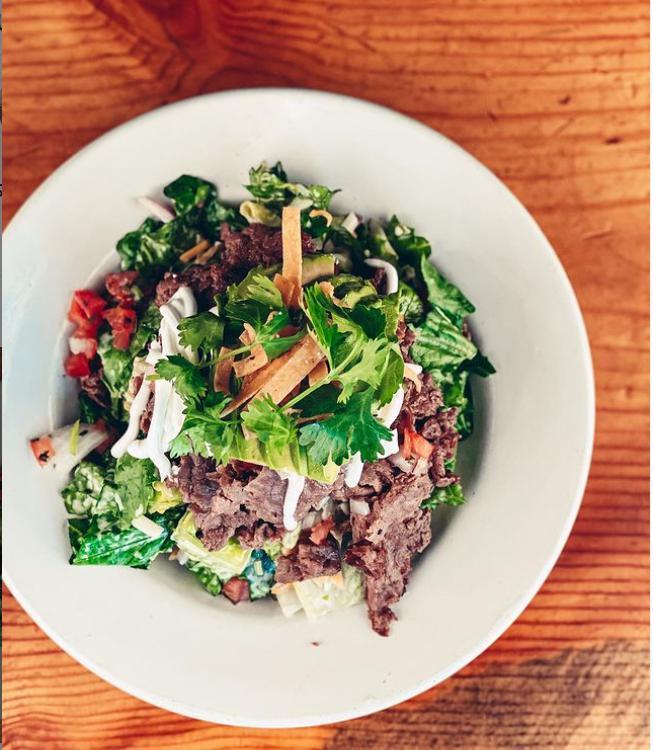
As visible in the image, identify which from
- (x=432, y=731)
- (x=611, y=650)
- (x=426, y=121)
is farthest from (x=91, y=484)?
(x=611, y=650)

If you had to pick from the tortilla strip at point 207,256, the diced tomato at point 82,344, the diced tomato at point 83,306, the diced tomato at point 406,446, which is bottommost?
the diced tomato at point 406,446

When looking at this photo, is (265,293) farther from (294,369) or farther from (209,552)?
(209,552)

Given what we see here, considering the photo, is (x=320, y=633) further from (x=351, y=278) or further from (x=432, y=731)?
(x=351, y=278)

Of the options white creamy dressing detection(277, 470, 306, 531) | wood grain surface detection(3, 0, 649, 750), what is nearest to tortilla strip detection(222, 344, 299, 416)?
white creamy dressing detection(277, 470, 306, 531)

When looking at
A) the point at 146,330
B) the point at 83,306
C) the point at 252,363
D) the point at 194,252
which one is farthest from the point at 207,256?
the point at 252,363

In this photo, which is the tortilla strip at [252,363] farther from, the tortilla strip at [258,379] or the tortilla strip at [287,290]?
the tortilla strip at [287,290]

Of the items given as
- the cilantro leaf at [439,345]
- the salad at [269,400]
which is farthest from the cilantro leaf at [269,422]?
the cilantro leaf at [439,345]

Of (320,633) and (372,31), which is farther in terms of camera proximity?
(372,31)
